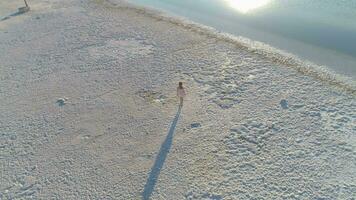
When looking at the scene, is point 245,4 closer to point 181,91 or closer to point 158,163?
point 181,91

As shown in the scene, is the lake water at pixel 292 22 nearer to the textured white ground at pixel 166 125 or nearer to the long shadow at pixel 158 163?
the textured white ground at pixel 166 125

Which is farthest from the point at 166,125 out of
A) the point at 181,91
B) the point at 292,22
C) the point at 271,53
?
the point at 292,22

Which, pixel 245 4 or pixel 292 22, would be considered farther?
pixel 245 4

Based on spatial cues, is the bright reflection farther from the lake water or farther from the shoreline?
the shoreline

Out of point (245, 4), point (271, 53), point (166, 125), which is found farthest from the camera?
point (245, 4)

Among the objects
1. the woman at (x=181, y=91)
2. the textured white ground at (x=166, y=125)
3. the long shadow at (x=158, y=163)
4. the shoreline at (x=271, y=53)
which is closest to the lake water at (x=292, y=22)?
the shoreline at (x=271, y=53)

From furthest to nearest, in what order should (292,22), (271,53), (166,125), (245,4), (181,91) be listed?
1. (245,4)
2. (292,22)
3. (271,53)
4. (181,91)
5. (166,125)
